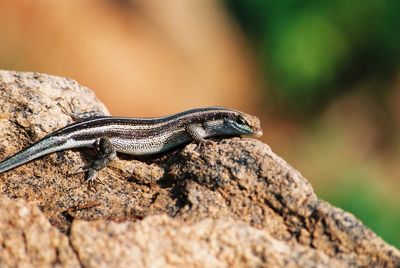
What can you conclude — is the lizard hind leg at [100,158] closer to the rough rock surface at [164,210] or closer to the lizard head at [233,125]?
the rough rock surface at [164,210]

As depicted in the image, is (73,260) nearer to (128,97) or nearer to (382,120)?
(128,97)

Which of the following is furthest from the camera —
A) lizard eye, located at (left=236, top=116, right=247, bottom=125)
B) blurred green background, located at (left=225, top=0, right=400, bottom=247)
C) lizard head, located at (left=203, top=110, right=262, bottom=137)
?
blurred green background, located at (left=225, top=0, right=400, bottom=247)

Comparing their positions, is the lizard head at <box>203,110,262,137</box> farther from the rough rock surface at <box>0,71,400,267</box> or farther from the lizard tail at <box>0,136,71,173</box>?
the lizard tail at <box>0,136,71,173</box>

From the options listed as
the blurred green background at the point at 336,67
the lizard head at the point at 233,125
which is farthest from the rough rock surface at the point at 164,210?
the blurred green background at the point at 336,67

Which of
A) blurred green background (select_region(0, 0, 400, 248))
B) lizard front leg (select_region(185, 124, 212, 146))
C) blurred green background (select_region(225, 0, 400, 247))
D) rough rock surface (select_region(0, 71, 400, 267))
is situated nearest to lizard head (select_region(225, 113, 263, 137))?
lizard front leg (select_region(185, 124, 212, 146))

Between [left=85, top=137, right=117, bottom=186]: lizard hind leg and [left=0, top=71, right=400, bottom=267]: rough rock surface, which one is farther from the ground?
[left=85, top=137, right=117, bottom=186]: lizard hind leg

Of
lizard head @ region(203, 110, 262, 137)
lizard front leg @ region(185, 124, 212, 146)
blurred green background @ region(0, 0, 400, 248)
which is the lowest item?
lizard front leg @ region(185, 124, 212, 146)

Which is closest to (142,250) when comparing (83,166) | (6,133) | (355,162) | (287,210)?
(287,210)

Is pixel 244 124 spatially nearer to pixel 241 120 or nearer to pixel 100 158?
pixel 241 120
